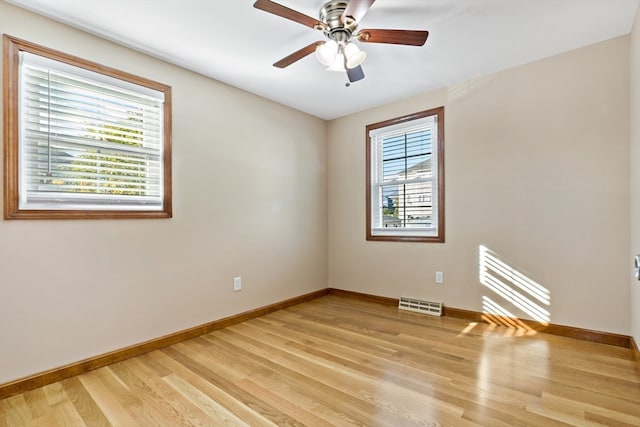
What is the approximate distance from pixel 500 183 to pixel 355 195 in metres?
1.70

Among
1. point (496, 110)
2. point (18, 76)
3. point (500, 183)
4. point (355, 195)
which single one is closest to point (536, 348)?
point (500, 183)

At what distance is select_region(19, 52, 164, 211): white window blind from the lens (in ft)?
6.81

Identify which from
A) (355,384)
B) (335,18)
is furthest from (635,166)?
(355,384)

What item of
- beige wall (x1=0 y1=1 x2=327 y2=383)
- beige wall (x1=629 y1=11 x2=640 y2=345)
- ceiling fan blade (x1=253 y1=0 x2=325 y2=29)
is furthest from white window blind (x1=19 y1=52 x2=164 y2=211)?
beige wall (x1=629 y1=11 x2=640 y2=345)

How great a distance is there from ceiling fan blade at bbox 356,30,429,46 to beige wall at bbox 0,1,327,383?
1744 millimetres

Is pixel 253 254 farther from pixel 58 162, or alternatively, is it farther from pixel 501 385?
pixel 501 385

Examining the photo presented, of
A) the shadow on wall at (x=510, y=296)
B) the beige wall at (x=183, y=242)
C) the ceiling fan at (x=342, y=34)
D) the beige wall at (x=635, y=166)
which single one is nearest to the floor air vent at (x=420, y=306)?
the shadow on wall at (x=510, y=296)

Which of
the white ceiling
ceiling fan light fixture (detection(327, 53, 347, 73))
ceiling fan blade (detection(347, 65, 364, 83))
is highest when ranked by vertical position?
the white ceiling

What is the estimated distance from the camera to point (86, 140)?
7.50 ft

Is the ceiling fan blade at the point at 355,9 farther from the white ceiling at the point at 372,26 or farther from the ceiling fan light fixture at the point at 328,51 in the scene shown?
the white ceiling at the point at 372,26

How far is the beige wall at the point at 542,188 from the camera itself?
8.32 feet

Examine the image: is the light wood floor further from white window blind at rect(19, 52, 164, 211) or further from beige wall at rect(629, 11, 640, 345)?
white window blind at rect(19, 52, 164, 211)

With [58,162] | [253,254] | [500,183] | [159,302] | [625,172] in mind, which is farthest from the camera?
[253,254]

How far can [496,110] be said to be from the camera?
308 centimetres
